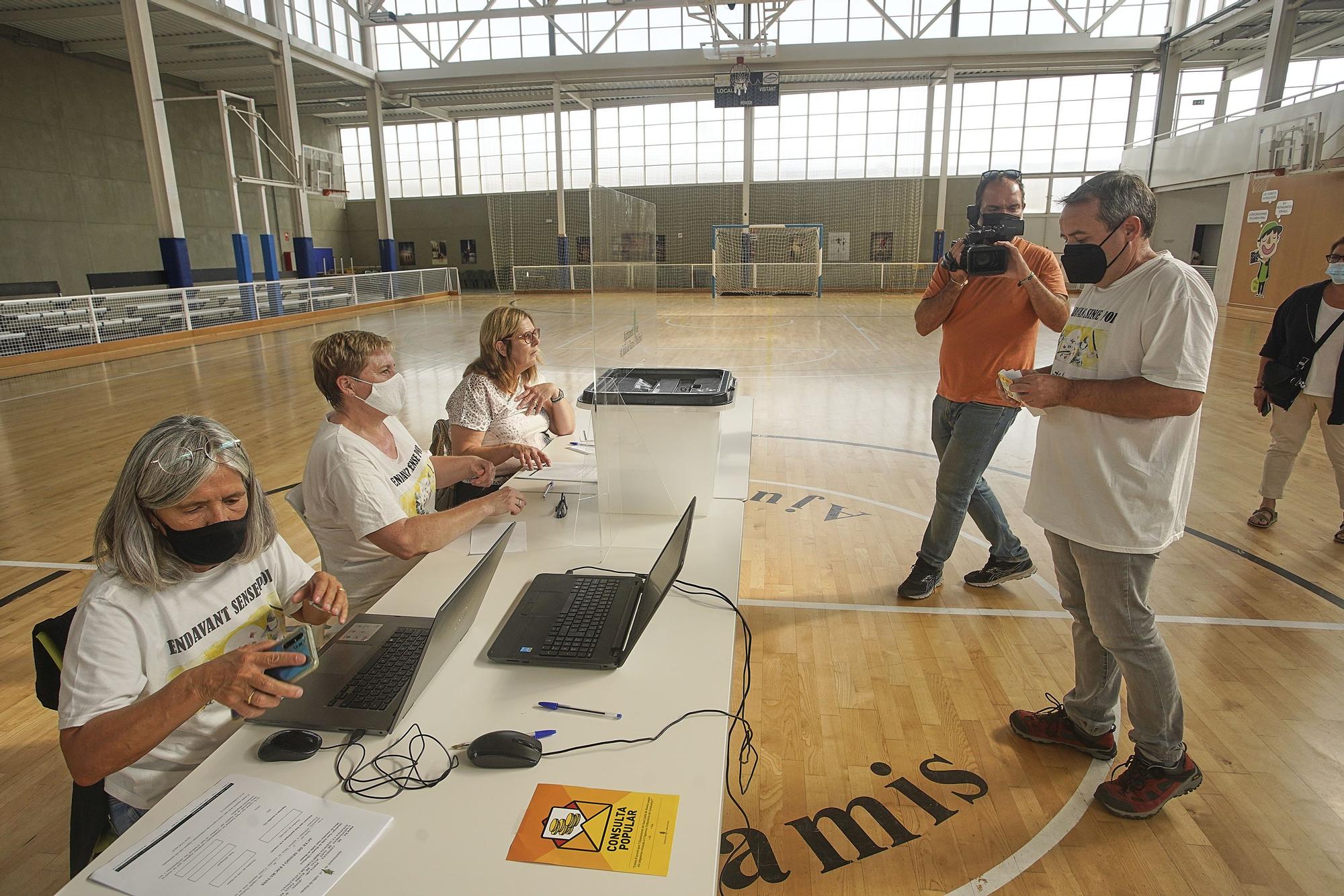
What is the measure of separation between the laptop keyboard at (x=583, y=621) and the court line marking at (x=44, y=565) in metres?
3.55

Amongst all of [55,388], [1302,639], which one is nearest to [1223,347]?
[1302,639]

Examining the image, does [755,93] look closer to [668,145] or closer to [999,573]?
[668,145]

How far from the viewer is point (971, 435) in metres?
3.14

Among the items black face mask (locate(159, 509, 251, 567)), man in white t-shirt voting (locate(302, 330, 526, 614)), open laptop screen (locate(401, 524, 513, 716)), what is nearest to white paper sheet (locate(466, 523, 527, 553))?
man in white t-shirt voting (locate(302, 330, 526, 614))

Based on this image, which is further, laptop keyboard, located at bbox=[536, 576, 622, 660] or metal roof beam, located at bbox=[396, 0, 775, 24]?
metal roof beam, located at bbox=[396, 0, 775, 24]

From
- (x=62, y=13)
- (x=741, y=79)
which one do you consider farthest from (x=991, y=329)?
(x=62, y=13)

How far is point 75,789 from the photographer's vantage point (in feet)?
4.90

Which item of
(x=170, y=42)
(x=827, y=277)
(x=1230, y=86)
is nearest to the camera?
(x=170, y=42)

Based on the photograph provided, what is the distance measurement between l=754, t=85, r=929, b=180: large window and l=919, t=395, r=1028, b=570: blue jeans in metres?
22.0

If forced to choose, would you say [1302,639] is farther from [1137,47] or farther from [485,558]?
[1137,47]

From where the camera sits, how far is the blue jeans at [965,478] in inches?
123

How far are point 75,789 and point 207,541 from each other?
1.80ft

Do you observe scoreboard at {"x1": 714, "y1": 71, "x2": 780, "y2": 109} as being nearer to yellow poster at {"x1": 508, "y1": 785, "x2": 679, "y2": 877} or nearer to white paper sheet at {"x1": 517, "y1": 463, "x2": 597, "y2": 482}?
white paper sheet at {"x1": 517, "y1": 463, "x2": 597, "y2": 482}

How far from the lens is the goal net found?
77.3ft
